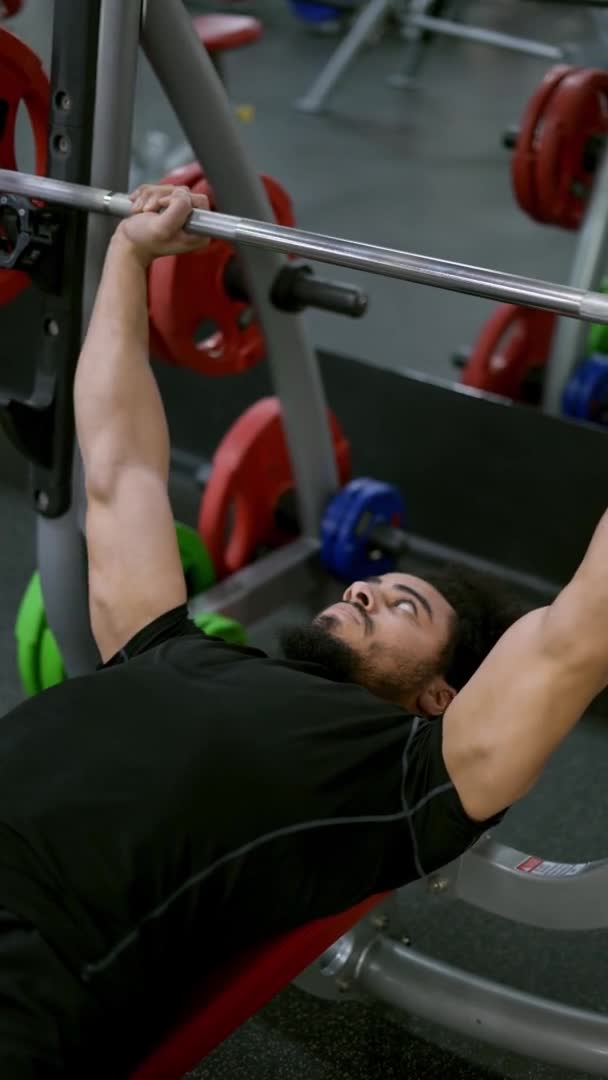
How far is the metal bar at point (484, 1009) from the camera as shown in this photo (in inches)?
60.3

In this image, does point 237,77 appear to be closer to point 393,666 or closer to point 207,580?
point 207,580

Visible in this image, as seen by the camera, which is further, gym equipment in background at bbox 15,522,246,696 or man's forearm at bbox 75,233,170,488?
gym equipment in background at bbox 15,522,246,696

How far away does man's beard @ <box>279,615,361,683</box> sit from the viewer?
5.06ft

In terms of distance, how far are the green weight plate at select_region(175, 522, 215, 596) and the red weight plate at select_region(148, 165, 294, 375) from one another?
0.31m

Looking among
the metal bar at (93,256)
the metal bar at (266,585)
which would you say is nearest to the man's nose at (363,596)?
the metal bar at (93,256)

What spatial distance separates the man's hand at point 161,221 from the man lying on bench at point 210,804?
54cm

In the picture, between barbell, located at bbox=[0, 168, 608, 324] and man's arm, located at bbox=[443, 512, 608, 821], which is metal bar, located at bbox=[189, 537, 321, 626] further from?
man's arm, located at bbox=[443, 512, 608, 821]

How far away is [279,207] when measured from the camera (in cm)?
235

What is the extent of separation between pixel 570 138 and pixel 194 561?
1214 millimetres

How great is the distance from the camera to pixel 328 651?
1.54 metres

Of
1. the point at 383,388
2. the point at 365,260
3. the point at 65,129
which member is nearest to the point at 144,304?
the point at 65,129

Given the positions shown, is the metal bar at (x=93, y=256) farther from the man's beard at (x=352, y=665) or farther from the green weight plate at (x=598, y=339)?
the green weight plate at (x=598, y=339)

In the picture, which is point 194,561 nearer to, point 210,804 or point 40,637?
point 40,637

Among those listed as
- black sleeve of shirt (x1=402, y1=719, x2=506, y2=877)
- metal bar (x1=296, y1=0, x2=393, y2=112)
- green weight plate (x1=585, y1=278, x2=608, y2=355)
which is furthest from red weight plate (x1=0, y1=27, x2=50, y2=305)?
metal bar (x1=296, y1=0, x2=393, y2=112)
